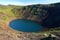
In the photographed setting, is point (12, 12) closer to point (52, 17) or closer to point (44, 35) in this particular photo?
point (52, 17)

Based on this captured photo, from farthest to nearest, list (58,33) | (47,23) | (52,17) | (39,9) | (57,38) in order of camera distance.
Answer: (39,9) → (52,17) → (47,23) → (58,33) → (57,38)

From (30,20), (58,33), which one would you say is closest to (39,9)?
(30,20)

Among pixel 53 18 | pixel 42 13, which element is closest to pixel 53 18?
pixel 53 18

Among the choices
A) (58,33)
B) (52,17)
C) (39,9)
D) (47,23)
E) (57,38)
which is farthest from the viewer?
(39,9)

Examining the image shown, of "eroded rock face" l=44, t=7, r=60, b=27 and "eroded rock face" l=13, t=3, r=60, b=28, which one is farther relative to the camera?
"eroded rock face" l=13, t=3, r=60, b=28

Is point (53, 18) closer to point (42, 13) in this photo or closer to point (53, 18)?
point (53, 18)

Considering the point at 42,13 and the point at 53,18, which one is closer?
the point at 53,18

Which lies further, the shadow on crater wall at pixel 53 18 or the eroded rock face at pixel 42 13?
the eroded rock face at pixel 42 13

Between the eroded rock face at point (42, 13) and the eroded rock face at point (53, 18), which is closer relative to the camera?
the eroded rock face at point (53, 18)

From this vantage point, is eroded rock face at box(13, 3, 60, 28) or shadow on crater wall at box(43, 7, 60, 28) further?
eroded rock face at box(13, 3, 60, 28)

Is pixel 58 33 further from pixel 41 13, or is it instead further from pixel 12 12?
pixel 12 12

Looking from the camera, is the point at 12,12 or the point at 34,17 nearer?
the point at 34,17
